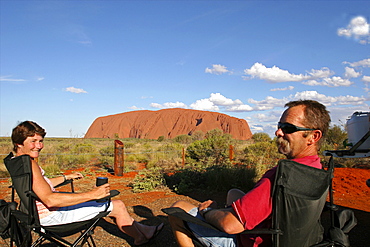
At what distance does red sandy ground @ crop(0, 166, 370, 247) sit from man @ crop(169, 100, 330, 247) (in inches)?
59.8

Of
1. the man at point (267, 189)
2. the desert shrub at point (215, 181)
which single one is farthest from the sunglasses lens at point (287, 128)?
the desert shrub at point (215, 181)

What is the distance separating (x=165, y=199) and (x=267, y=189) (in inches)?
153

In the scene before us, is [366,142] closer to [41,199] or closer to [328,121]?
[328,121]

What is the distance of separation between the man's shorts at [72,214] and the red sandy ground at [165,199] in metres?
0.88

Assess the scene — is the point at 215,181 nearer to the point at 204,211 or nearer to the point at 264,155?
the point at 264,155

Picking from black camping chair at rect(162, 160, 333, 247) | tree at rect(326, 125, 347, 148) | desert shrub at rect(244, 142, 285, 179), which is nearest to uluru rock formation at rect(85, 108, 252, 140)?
tree at rect(326, 125, 347, 148)

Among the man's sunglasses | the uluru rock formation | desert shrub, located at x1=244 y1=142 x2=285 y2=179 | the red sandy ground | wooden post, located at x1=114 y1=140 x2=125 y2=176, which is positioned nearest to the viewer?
the man's sunglasses

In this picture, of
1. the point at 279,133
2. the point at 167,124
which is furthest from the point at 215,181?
the point at 167,124

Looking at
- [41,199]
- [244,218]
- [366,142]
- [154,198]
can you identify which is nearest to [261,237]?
[244,218]

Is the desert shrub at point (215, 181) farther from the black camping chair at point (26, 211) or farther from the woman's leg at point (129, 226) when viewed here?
the black camping chair at point (26, 211)

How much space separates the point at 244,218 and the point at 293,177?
1.12 ft

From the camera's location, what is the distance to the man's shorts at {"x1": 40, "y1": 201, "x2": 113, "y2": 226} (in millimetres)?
2516

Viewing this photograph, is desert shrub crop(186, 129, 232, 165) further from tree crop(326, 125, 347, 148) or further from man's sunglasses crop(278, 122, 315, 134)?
man's sunglasses crop(278, 122, 315, 134)

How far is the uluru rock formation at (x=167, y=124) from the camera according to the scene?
87.2 meters
